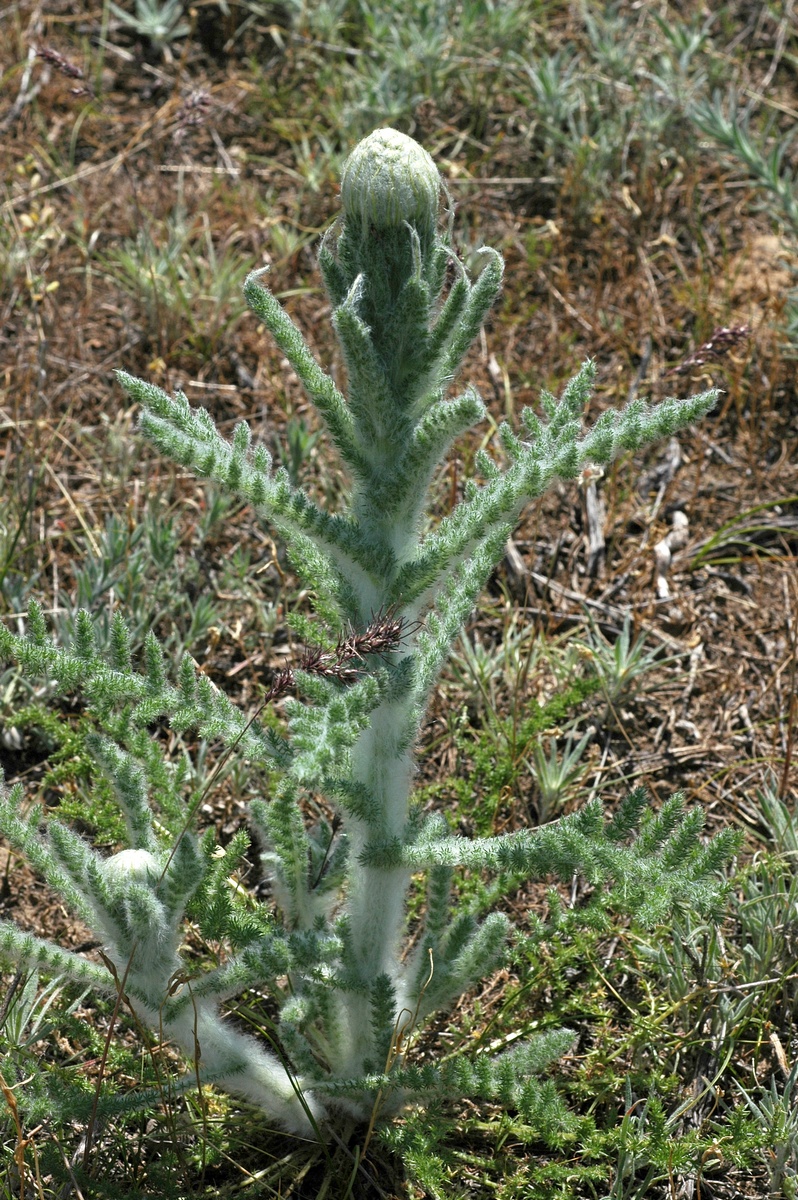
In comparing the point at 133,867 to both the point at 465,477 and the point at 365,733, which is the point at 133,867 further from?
the point at 465,477

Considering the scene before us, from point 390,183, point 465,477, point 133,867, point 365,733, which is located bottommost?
point 465,477

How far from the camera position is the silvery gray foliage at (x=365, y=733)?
6.99ft

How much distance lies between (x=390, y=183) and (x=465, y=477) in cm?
193

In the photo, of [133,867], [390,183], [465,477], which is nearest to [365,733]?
[133,867]

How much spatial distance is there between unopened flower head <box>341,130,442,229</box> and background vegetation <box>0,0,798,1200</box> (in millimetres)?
1085

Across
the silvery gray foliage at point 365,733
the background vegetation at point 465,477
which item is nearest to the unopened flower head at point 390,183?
the silvery gray foliage at point 365,733

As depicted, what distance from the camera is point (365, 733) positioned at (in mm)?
2395

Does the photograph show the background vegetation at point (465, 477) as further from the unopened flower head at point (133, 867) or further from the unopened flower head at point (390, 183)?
the unopened flower head at point (390, 183)

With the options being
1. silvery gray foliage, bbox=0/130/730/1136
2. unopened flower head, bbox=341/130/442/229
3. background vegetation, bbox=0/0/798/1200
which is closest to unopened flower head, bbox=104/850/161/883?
silvery gray foliage, bbox=0/130/730/1136

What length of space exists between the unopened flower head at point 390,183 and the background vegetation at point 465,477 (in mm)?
1085

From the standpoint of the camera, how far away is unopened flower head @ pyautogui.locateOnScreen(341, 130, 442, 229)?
2.08m

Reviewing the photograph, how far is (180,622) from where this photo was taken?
3.69 metres

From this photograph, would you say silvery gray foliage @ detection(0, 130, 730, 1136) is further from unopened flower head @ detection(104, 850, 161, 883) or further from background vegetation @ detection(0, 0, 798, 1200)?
background vegetation @ detection(0, 0, 798, 1200)

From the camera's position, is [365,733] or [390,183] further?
[365,733]
